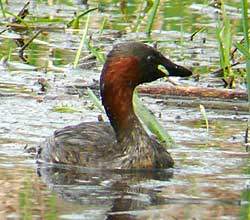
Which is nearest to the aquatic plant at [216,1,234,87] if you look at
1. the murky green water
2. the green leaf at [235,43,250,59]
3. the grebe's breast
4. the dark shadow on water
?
the murky green water

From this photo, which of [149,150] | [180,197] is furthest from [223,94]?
[180,197]

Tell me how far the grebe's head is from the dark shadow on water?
2.47 feet

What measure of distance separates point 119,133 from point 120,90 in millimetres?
318

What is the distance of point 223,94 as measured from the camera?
11.8 meters

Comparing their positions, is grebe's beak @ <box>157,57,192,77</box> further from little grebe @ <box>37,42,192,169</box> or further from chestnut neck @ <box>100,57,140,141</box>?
chestnut neck @ <box>100,57,140,141</box>

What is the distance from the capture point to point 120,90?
1002 centimetres

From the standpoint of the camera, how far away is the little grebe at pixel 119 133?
32.3 ft

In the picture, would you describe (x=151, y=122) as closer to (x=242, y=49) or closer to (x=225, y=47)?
(x=242, y=49)

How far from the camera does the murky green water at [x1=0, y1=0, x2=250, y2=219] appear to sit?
825 centimetres

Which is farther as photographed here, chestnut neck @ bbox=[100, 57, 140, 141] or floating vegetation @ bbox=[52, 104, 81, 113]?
floating vegetation @ bbox=[52, 104, 81, 113]

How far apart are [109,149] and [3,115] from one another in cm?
163

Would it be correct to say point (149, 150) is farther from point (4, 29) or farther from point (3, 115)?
point (4, 29)

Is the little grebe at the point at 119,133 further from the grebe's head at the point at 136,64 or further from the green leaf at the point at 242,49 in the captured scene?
the green leaf at the point at 242,49

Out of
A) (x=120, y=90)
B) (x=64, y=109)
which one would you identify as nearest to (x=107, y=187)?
(x=120, y=90)
